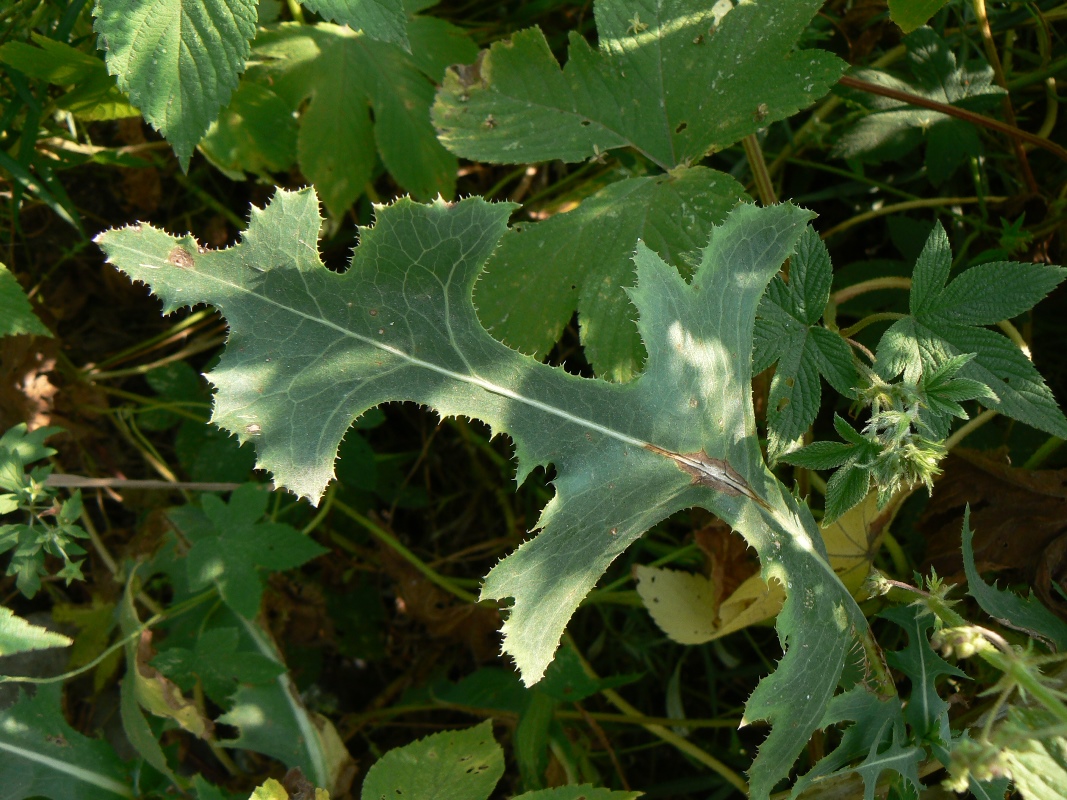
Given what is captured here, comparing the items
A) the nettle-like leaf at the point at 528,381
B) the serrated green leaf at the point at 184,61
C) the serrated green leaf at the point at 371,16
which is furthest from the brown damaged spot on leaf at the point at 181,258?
the serrated green leaf at the point at 371,16

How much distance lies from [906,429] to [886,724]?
627 mm

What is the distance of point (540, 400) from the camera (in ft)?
5.80

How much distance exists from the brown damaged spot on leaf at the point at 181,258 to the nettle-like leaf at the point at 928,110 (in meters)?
1.83

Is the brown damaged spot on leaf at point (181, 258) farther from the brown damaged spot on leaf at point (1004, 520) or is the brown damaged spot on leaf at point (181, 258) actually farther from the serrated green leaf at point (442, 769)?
the brown damaged spot on leaf at point (1004, 520)

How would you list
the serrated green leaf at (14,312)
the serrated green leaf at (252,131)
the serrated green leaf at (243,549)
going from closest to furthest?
the serrated green leaf at (14,312)
the serrated green leaf at (243,549)
the serrated green leaf at (252,131)

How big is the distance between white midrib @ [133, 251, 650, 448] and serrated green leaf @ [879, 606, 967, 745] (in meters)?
0.70

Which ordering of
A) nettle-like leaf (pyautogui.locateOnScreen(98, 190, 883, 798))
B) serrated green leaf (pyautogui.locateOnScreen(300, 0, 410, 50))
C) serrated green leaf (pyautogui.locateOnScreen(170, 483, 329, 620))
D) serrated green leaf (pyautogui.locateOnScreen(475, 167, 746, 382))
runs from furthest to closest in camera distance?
serrated green leaf (pyautogui.locateOnScreen(170, 483, 329, 620)) < serrated green leaf (pyautogui.locateOnScreen(475, 167, 746, 382)) < serrated green leaf (pyautogui.locateOnScreen(300, 0, 410, 50)) < nettle-like leaf (pyautogui.locateOnScreen(98, 190, 883, 798))

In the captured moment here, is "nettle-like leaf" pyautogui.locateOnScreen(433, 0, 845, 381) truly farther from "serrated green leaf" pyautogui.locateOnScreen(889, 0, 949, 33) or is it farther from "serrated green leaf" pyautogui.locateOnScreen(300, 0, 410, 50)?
"serrated green leaf" pyautogui.locateOnScreen(300, 0, 410, 50)

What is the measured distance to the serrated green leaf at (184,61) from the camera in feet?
6.58

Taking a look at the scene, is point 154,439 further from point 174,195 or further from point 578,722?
point 578,722

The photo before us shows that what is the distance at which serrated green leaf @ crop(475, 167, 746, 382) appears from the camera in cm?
212

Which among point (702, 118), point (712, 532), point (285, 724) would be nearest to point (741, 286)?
point (702, 118)

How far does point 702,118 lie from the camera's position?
2.19 meters

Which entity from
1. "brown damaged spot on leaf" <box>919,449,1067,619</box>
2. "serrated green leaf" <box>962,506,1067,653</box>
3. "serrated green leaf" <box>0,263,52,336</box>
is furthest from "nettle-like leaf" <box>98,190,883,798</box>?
"serrated green leaf" <box>0,263,52,336</box>
